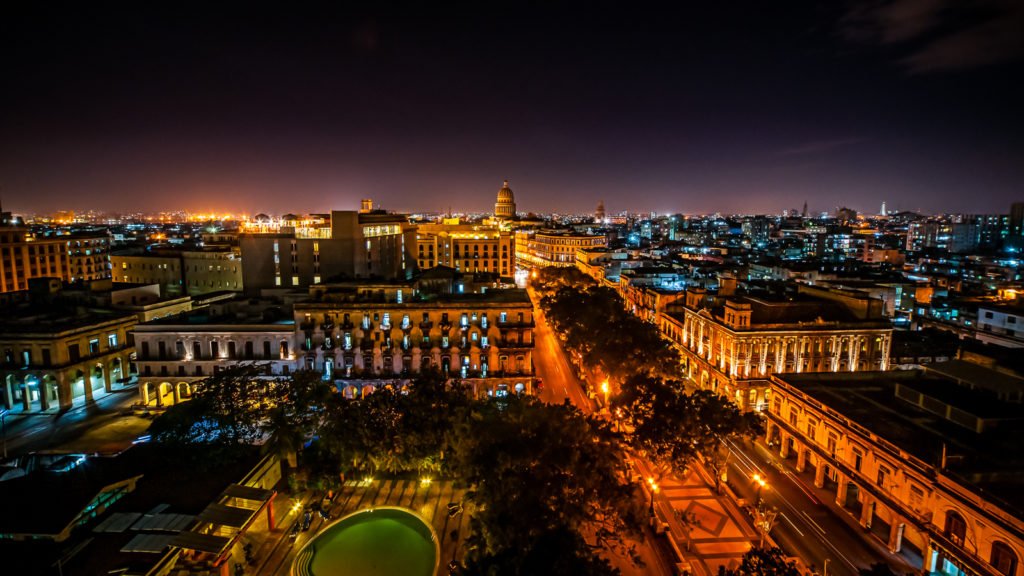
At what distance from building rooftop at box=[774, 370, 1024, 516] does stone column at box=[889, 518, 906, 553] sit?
6283 millimetres

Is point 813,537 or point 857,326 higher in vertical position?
point 857,326

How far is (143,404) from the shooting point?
6725 centimetres

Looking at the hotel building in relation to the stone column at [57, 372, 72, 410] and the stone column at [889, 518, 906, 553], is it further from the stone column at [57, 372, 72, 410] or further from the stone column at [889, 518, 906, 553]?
the stone column at [889, 518, 906, 553]

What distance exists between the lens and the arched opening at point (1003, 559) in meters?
29.9

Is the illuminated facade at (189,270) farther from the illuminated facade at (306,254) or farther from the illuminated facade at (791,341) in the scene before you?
the illuminated facade at (791,341)

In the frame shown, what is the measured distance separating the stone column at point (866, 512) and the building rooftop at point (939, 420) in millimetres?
5498

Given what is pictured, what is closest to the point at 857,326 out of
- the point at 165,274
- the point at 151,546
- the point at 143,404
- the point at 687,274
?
the point at 687,274

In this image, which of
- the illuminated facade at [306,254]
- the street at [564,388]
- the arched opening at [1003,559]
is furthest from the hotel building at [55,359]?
the arched opening at [1003,559]

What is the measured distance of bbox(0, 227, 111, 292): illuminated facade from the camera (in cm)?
12743

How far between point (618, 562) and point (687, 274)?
97799 mm

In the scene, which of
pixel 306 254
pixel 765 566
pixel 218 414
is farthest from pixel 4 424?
pixel 765 566

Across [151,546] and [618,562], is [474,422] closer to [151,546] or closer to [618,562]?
[618,562]

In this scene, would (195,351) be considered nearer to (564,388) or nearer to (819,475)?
(564,388)

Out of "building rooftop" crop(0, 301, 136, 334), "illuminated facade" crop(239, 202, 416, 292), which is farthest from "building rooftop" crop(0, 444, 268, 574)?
"illuminated facade" crop(239, 202, 416, 292)
